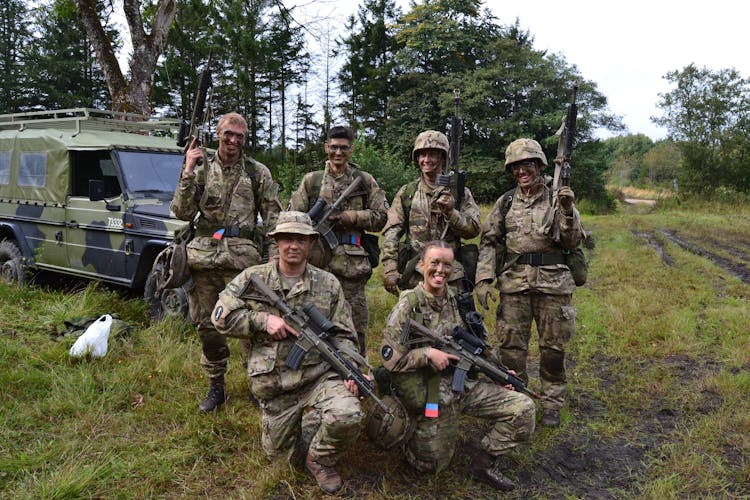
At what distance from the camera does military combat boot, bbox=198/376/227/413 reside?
13.2 ft

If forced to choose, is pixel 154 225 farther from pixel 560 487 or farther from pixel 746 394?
pixel 746 394

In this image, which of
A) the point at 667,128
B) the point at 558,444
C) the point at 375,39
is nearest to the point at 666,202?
the point at 667,128

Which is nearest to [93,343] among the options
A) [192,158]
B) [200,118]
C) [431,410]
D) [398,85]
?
[192,158]

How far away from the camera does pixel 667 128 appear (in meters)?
29.5

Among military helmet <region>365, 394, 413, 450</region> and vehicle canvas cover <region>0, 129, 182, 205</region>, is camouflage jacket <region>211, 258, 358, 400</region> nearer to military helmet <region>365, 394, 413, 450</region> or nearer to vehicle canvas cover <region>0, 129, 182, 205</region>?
military helmet <region>365, 394, 413, 450</region>

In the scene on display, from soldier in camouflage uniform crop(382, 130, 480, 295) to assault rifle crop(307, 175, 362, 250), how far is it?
0.38m

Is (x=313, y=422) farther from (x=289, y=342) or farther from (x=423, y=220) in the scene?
(x=423, y=220)

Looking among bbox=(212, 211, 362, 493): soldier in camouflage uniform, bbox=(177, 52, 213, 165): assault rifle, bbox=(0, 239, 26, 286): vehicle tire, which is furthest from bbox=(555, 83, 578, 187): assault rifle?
bbox=(0, 239, 26, 286): vehicle tire

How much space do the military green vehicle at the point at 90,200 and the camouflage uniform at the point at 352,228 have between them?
188cm

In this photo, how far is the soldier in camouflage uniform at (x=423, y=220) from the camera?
3910 millimetres

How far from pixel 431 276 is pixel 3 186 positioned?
671 centimetres

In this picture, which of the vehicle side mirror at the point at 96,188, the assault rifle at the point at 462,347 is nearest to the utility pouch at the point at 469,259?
the assault rifle at the point at 462,347

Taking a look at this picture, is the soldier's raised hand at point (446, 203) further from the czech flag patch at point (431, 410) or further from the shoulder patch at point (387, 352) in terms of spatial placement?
the czech flag patch at point (431, 410)

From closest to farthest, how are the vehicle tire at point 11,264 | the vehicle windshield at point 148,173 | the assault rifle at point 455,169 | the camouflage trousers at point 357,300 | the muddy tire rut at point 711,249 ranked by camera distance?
the assault rifle at point 455,169
the camouflage trousers at point 357,300
the vehicle windshield at point 148,173
the vehicle tire at point 11,264
the muddy tire rut at point 711,249
